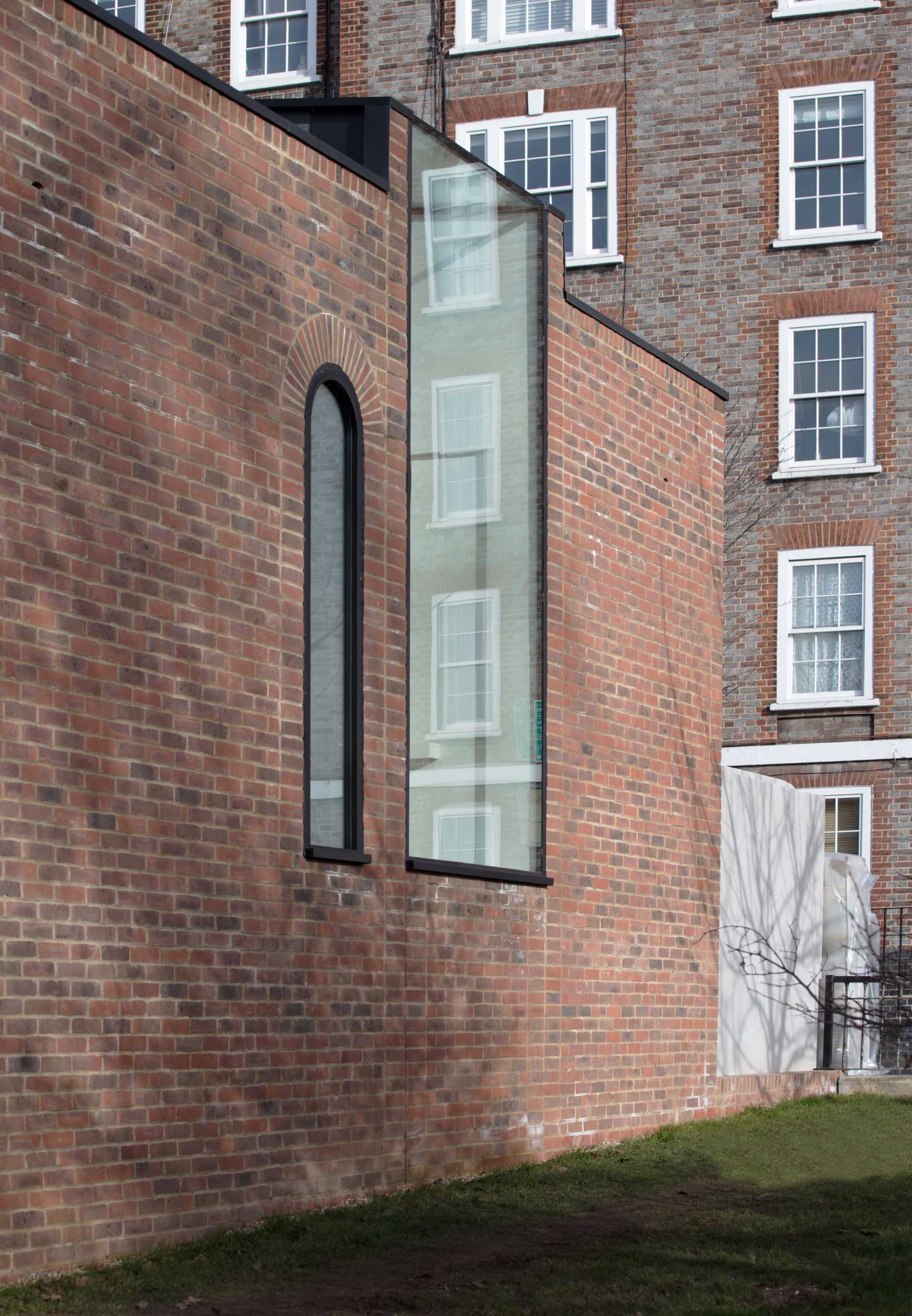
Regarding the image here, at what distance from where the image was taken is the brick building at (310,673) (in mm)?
7992

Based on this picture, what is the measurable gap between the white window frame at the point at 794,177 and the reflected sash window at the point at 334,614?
1535 centimetres

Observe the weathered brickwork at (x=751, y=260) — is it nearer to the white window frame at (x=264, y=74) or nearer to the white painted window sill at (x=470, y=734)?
the white window frame at (x=264, y=74)

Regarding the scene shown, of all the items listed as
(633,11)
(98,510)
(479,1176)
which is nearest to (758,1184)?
(479,1176)

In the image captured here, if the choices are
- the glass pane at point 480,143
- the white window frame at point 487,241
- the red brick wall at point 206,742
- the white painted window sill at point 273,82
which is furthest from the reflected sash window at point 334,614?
the white painted window sill at point 273,82

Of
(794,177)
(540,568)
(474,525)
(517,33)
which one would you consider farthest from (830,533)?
(474,525)

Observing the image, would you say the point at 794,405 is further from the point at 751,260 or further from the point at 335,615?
the point at 335,615

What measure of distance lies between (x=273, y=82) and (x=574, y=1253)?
70.3 ft

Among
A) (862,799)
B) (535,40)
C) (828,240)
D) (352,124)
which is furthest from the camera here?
(535,40)

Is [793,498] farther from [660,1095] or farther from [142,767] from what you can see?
[142,767]

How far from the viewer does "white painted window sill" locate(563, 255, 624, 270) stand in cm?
2512

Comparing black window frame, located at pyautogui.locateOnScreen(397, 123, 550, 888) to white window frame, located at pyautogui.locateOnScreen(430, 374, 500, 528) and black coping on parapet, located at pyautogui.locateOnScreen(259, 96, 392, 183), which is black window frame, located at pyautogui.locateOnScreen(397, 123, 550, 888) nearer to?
black coping on parapet, located at pyautogui.locateOnScreen(259, 96, 392, 183)

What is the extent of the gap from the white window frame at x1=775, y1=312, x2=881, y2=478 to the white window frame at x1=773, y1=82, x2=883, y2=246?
103cm

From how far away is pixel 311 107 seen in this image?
11.3 meters

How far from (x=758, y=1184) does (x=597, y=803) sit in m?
2.99
